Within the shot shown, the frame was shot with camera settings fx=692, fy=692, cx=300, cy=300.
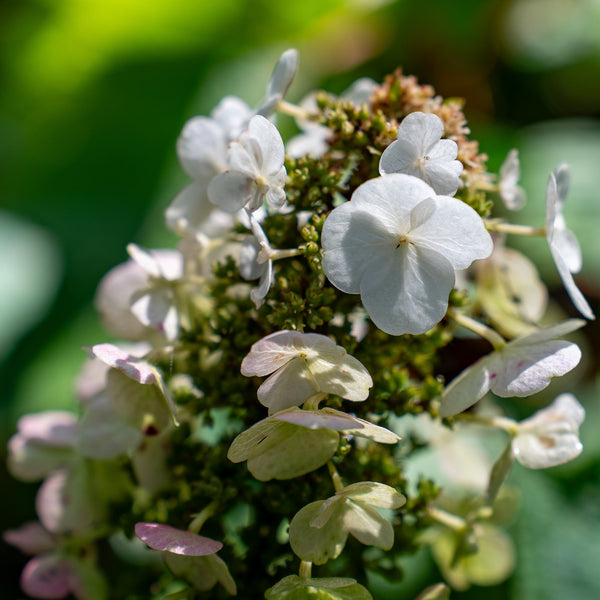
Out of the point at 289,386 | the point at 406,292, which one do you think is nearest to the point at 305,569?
the point at 289,386

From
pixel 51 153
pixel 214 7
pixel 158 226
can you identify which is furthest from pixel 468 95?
pixel 51 153

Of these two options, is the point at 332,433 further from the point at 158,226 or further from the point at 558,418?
the point at 158,226

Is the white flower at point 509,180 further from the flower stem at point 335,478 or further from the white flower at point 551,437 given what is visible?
the flower stem at point 335,478

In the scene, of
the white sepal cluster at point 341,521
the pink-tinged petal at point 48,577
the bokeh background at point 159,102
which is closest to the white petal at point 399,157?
the white sepal cluster at point 341,521

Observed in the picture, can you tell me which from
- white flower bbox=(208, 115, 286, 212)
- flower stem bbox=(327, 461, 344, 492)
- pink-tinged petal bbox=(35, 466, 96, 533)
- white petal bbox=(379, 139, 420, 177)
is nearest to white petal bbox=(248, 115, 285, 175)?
white flower bbox=(208, 115, 286, 212)

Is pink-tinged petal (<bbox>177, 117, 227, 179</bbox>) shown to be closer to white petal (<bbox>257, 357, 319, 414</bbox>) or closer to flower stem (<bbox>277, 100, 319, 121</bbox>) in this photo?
flower stem (<bbox>277, 100, 319, 121</bbox>)

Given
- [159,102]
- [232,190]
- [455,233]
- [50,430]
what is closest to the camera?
[455,233]

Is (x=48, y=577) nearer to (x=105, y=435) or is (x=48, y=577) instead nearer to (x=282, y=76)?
(x=105, y=435)
